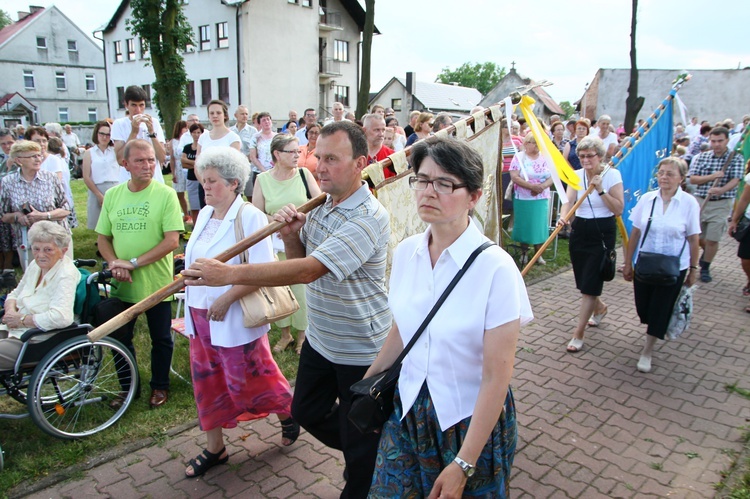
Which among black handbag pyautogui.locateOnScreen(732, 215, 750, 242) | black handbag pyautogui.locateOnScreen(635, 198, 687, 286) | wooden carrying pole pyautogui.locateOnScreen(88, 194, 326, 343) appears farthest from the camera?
black handbag pyautogui.locateOnScreen(732, 215, 750, 242)

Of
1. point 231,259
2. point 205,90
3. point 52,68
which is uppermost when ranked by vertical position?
point 52,68

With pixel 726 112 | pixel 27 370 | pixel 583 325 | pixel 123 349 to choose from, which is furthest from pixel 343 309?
pixel 726 112

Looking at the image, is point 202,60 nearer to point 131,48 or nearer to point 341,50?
point 131,48

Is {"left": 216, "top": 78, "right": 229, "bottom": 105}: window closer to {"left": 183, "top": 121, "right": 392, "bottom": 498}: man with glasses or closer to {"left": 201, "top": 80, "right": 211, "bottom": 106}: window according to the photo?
{"left": 201, "top": 80, "right": 211, "bottom": 106}: window

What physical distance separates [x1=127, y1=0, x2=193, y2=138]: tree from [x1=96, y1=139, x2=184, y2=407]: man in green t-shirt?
1906 centimetres

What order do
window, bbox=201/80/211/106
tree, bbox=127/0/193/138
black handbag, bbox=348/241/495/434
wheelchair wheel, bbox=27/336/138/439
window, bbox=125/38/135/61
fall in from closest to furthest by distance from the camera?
black handbag, bbox=348/241/495/434
wheelchair wheel, bbox=27/336/138/439
tree, bbox=127/0/193/138
window, bbox=201/80/211/106
window, bbox=125/38/135/61

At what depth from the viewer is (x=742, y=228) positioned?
24.1 ft

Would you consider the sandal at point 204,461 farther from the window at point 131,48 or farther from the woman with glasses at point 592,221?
the window at point 131,48

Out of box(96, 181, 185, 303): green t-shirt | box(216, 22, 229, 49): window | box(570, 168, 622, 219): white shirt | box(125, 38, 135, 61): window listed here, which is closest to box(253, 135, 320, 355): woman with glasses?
box(96, 181, 185, 303): green t-shirt

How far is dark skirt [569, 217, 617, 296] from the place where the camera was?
557cm

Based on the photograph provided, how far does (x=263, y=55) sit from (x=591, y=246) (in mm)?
34164

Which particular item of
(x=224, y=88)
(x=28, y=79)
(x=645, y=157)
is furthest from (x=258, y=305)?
(x=28, y=79)

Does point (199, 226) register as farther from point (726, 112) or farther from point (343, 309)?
point (726, 112)

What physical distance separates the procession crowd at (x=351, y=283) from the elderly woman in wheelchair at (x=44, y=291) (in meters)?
0.01
